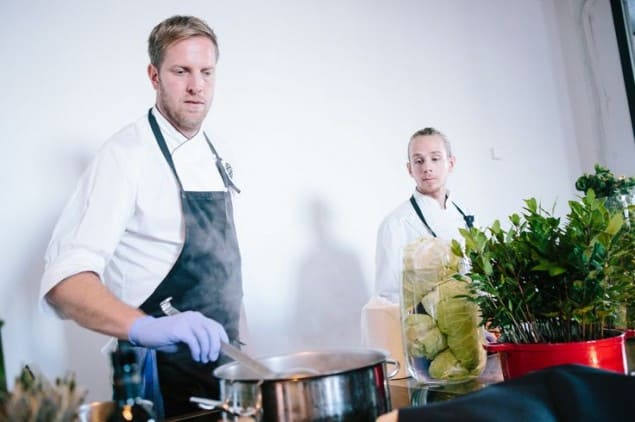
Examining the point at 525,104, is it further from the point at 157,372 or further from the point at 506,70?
the point at 157,372

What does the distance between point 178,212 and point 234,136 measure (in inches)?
28.8

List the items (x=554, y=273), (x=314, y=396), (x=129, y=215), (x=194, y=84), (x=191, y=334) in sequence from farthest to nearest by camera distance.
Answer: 1. (x=194, y=84)
2. (x=129, y=215)
3. (x=191, y=334)
4. (x=554, y=273)
5. (x=314, y=396)

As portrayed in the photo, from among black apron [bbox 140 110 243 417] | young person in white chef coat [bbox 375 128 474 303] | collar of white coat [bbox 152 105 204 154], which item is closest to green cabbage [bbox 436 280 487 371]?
black apron [bbox 140 110 243 417]

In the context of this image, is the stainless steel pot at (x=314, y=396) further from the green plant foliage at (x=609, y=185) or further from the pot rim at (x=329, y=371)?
the green plant foliage at (x=609, y=185)

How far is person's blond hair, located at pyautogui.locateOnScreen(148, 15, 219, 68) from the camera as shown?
5.85 ft

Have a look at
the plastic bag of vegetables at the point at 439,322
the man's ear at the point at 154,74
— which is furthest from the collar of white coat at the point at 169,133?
the plastic bag of vegetables at the point at 439,322

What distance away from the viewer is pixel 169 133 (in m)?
1.72

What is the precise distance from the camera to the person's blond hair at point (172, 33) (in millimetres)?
1783

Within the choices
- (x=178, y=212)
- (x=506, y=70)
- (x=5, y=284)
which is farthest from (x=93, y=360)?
(x=506, y=70)

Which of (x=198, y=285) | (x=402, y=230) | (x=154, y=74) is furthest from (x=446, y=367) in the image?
(x=402, y=230)

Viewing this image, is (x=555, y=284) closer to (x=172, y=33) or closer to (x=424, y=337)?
(x=424, y=337)

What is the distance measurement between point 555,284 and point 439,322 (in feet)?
0.64

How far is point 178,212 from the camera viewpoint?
5.31 feet

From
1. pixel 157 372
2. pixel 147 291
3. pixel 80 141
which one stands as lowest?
pixel 157 372
